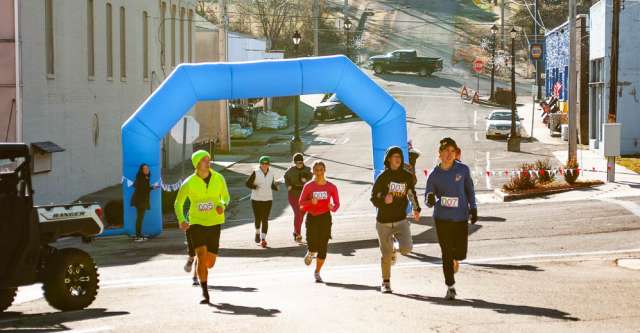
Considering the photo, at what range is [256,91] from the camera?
23.7 metres

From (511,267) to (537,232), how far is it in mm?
5070

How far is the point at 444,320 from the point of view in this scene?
1114cm

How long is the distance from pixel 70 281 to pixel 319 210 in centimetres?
385

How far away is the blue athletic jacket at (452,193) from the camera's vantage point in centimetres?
1277

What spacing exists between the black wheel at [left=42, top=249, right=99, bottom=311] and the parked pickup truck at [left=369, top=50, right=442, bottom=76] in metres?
67.6

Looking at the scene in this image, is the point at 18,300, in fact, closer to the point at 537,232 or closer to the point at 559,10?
the point at 537,232

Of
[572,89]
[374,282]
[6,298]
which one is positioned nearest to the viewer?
[6,298]

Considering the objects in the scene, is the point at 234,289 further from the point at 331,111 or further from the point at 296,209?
the point at 331,111

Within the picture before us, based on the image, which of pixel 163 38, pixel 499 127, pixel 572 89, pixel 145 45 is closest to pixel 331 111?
pixel 499 127

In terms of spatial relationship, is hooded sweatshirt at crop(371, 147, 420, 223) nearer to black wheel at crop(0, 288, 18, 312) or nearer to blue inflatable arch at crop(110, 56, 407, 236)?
black wheel at crop(0, 288, 18, 312)

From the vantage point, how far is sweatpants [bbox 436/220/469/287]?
42.1ft

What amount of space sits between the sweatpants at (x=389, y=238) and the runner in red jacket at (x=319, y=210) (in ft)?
5.84

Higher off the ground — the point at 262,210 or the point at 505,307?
the point at 262,210

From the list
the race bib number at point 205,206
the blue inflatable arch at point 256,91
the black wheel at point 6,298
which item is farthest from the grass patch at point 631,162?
the black wheel at point 6,298
